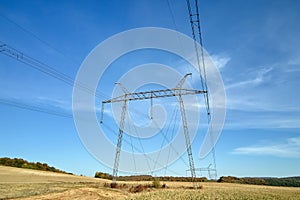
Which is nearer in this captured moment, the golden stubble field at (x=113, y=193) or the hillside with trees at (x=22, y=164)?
the golden stubble field at (x=113, y=193)

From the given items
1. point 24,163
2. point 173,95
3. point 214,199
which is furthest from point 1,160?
point 214,199

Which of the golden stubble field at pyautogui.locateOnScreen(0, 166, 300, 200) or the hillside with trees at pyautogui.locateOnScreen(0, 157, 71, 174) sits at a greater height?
the hillside with trees at pyautogui.locateOnScreen(0, 157, 71, 174)

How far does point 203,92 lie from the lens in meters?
29.6

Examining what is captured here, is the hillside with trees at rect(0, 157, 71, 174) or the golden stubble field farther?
the hillside with trees at rect(0, 157, 71, 174)

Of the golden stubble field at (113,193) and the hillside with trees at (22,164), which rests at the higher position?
the hillside with trees at (22,164)

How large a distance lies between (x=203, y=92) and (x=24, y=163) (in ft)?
337

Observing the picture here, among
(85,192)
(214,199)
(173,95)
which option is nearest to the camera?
(214,199)

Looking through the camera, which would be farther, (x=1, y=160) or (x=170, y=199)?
(x=1, y=160)

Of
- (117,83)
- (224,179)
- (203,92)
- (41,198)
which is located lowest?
(41,198)

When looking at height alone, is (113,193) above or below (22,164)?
below

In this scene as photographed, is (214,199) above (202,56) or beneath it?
beneath

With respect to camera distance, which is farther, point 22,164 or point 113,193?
point 22,164

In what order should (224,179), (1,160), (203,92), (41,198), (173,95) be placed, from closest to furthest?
(41,198), (203,92), (173,95), (224,179), (1,160)

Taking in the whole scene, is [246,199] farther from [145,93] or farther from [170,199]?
[145,93]
